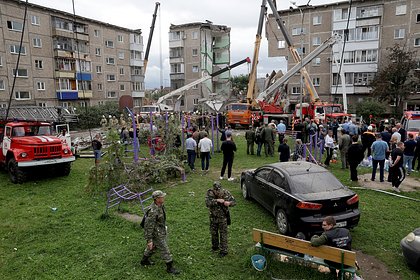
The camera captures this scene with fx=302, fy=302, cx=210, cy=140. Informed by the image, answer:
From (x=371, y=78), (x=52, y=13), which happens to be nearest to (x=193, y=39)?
(x=52, y=13)

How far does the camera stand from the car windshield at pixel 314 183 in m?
6.65

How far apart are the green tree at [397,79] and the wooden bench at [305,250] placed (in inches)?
1264

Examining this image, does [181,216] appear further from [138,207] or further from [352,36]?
[352,36]

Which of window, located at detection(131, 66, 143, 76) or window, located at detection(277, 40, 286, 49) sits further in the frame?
window, located at detection(131, 66, 143, 76)

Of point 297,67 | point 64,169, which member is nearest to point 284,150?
point 64,169

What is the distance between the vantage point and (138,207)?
866 cm

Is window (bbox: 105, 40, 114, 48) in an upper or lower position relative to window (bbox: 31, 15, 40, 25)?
lower

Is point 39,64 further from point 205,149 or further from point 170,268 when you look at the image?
point 170,268

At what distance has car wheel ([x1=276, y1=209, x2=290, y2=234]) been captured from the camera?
6.60 metres

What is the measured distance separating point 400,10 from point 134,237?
40.5 meters

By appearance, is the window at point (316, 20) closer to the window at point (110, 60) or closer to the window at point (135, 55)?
the window at point (135, 55)

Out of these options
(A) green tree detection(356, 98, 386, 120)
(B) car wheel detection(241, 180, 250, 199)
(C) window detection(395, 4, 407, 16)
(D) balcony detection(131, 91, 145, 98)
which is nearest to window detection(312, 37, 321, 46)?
(C) window detection(395, 4, 407, 16)

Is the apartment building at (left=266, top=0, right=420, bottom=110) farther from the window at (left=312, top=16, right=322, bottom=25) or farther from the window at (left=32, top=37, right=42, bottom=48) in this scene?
the window at (left=32, top=37, right=42, bottom=48)

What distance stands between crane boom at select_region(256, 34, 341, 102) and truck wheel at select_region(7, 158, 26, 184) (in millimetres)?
17114
